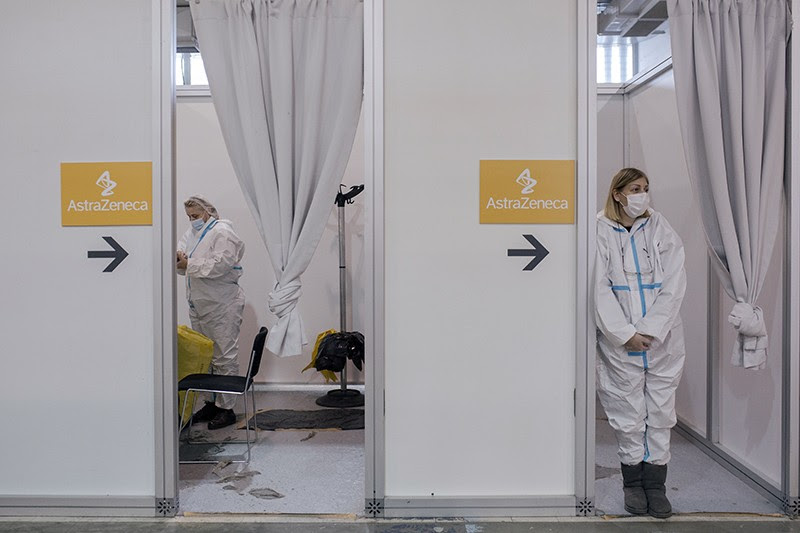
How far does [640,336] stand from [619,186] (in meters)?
0.68

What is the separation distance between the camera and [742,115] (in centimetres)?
272

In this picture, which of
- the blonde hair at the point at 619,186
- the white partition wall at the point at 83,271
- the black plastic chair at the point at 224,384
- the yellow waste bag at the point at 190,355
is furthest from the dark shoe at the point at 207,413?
the blonde hair at the point at 619,186

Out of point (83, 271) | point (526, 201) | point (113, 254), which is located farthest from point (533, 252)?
point (83, 271)

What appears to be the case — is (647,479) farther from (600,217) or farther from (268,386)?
(268,386)

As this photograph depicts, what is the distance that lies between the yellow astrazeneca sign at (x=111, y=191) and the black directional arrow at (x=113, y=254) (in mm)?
84

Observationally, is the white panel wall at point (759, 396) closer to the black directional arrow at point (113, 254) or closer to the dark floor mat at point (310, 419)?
the dark floor mat at point (310, 419)

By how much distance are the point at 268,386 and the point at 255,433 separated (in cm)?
127

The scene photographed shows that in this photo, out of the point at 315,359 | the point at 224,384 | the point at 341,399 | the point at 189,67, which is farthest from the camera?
the point at 189,67

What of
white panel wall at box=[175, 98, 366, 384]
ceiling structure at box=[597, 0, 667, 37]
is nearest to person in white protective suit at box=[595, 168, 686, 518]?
ceiling structure at box=[597, 0, 667, 37]

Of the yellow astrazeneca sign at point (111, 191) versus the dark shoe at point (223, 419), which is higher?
the yellow astrazeneca sign at point (111, 191)

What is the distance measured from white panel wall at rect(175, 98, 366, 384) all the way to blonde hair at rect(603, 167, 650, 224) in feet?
8.50

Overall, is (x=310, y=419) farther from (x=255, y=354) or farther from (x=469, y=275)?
(x=469, y=275)

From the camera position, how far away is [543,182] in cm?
271

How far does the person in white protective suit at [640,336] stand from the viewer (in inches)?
105
